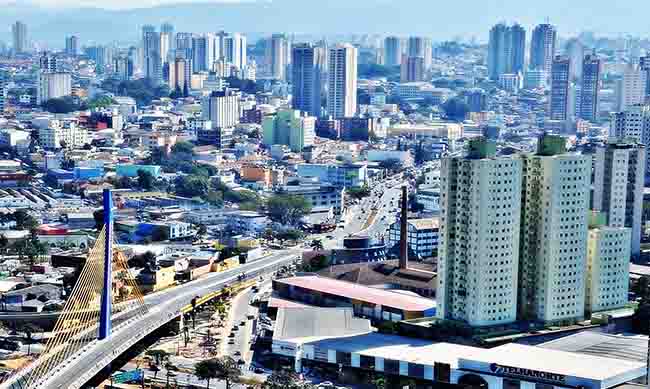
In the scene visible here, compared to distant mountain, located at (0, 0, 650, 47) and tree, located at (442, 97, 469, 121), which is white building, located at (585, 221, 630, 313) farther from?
distant mountain, located at (0, 0, 650, 47)

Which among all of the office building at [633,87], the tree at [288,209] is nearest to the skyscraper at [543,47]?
the office building at [633,87]

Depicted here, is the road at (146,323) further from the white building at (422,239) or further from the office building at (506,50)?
the office building at (506,50)

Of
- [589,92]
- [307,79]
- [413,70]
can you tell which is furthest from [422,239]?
[413,70]

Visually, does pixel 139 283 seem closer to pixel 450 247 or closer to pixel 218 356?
pixel 218 356

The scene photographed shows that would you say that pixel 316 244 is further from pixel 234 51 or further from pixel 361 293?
pixel 234 51

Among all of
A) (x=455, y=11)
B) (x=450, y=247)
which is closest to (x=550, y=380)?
(x=450, y=247)

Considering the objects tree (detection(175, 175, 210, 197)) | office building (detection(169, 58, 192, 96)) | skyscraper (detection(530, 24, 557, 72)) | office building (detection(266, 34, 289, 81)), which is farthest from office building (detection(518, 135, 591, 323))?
office building (detection(266, 34, 289, 81))

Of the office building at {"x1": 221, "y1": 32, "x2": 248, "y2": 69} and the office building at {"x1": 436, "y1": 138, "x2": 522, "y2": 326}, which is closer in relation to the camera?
the office building at {"x1": 436, "y1": 138, "x2": 522, "y2": 326}
